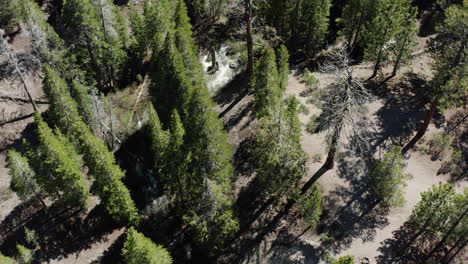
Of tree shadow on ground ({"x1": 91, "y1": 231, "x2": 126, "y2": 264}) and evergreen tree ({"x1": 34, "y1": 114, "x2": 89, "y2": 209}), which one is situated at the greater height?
evergreen tree ({"x1": 34, "y1": 114, "x2": 89, "y2": 209})

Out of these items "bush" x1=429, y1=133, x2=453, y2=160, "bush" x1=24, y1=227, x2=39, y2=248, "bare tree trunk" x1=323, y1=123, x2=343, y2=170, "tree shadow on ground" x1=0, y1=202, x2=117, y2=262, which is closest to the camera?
"bare tree trunk" x1=323, y1=123, x2=343, y2=170

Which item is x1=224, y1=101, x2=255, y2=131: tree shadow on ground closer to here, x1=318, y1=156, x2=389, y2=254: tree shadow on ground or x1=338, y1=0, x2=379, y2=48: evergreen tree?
x1=318, y1=156, x2=389, y2=254: tree shadow on ground

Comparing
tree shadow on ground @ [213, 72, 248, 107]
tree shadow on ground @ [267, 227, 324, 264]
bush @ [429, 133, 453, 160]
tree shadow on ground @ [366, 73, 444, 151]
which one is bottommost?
tree shadow on ground @ [267, 227, 324, 264]

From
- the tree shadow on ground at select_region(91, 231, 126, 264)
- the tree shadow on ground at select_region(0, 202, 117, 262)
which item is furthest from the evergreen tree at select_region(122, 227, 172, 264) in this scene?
the tree shadow on ground at select_region(0, 202, 117, 262)

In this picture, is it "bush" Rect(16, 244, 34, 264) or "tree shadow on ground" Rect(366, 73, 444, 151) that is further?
"tree shadow on ground" Rect(366, 73, 444, 151)

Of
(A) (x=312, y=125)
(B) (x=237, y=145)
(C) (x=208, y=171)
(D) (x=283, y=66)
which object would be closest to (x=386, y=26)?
(D) (x=283, y=66)

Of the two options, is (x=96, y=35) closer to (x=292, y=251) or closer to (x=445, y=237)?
(x=292, y=251)

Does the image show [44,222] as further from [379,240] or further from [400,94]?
[400,94]

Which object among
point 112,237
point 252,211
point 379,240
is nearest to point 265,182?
point 252,211
